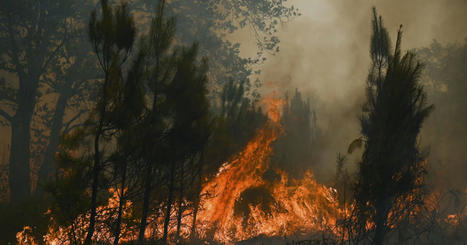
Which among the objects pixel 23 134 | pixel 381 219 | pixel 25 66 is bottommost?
pixel 381 219

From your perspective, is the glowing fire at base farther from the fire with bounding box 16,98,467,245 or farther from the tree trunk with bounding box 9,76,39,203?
the tree trunk with bounding box 9,76,39,203

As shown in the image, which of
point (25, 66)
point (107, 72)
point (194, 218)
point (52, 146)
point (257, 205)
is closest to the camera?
point (107, 72)

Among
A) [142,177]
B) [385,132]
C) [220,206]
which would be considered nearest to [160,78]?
[142,177]

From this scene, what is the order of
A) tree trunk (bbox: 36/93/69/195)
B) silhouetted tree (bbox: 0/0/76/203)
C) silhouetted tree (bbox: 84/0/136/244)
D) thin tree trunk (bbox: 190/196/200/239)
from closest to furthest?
silhouetted tree (bbox: 84/0/136/244) → thin tree trunk (bbox: 190/196/200/239) → silhouetted tree (bbox: 0/0/76/203) → tree trunk (bbox: 36/93/69/195)

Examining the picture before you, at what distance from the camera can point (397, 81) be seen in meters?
7.11

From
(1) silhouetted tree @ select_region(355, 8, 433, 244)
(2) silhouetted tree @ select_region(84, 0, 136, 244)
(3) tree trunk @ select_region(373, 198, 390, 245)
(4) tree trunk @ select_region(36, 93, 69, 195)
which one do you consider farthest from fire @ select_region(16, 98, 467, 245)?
(2) silhouetted tree @ select_region(84, 0, 136, 244)

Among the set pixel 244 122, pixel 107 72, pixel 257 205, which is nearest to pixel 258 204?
pixel 257 205

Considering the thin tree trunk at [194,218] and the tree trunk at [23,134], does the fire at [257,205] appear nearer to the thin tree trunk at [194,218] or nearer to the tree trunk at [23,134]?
the thin tree trunk at [194,218]

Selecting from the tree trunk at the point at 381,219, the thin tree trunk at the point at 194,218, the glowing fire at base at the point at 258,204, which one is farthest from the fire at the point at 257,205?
the tree trunk at the point at 381,219

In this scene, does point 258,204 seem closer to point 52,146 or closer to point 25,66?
point 52,146

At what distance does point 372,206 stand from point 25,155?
14.7 metres

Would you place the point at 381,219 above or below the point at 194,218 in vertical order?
below

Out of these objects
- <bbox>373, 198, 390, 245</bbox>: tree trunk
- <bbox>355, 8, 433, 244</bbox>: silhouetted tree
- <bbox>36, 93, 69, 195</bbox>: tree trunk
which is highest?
<bbox>36, 93, 69, 195</bbox>: tree trunk

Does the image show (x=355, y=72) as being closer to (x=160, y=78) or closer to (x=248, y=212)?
(x=248, y=212)
